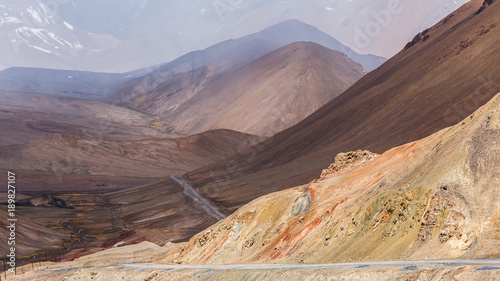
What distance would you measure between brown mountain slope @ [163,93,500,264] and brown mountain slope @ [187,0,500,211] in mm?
41196

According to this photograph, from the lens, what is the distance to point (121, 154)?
151 m

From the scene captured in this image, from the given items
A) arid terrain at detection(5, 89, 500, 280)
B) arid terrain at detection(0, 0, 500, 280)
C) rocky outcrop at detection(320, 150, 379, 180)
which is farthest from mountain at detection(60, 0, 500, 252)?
arid terrain at detection(5, 89, 500, 280)

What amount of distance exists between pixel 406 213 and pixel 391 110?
70869mm

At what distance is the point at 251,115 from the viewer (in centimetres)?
18475

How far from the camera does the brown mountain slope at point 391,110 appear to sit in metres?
77.5

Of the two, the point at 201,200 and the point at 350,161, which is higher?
the point at 201,200

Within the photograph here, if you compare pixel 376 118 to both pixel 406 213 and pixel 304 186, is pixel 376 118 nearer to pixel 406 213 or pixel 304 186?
pixel 304 186

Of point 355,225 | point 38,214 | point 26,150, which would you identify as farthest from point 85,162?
point 355,225

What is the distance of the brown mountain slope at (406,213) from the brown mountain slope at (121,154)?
333 feet

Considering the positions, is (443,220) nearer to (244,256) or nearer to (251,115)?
(244,256)

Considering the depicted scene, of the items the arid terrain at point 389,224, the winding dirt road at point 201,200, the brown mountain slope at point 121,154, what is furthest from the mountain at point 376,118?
A: the arid terrain at point 389,224

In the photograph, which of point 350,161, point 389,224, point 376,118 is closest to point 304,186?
point 350,161

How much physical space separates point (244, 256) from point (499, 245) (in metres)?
19.2

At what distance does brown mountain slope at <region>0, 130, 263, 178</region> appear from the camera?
454 feet
